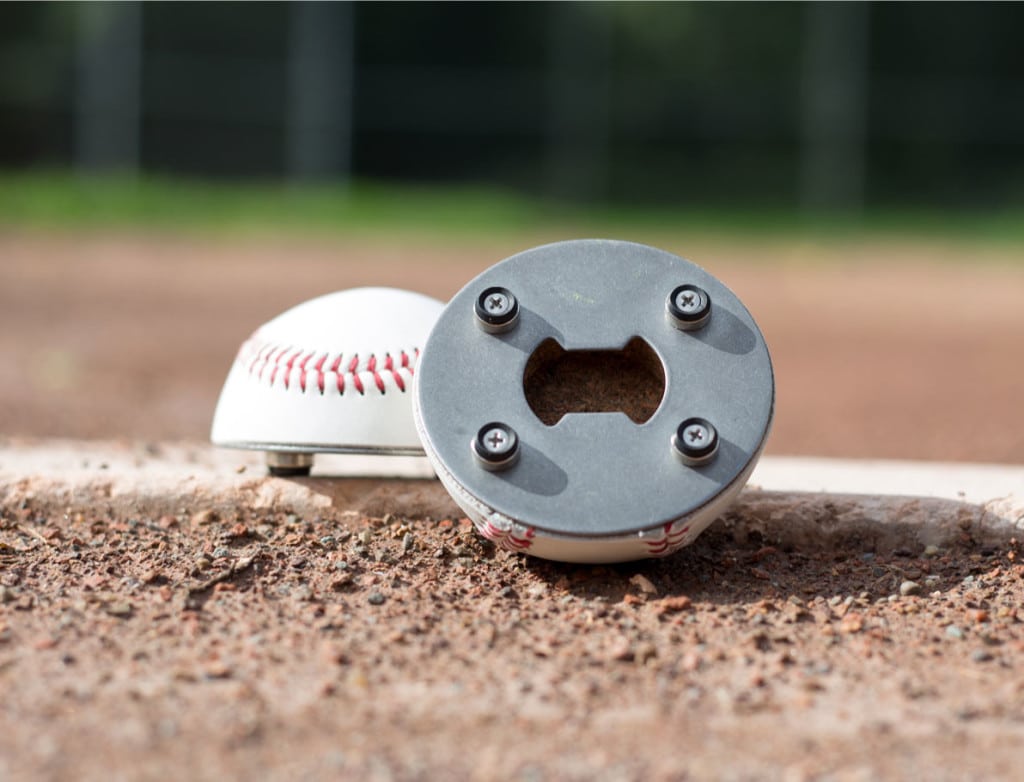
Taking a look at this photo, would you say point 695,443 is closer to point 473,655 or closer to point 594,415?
point 594,415

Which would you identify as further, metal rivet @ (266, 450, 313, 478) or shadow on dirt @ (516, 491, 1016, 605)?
metal rivet @ (266, 450, 313, 478)

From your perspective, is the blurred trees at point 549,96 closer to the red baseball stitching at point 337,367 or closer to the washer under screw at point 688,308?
the red baseball stitching at point 337,367

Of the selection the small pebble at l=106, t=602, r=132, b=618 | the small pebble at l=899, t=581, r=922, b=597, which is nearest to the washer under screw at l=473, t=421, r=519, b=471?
the small pebble at l=106, t=602, r=132, b=618

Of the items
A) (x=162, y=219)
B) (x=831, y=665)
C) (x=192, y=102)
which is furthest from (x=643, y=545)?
→ (x=192, y=102)

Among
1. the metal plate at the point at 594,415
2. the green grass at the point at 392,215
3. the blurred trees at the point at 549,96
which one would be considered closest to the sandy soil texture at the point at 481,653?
the metal plate at the point at 594,415

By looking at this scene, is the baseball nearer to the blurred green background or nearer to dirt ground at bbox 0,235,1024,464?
dirt ground at bbox 0,235,1024,464

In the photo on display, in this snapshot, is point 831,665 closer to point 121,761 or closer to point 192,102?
point 121,761

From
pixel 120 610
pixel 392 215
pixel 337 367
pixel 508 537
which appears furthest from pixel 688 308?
pixel 392 215
